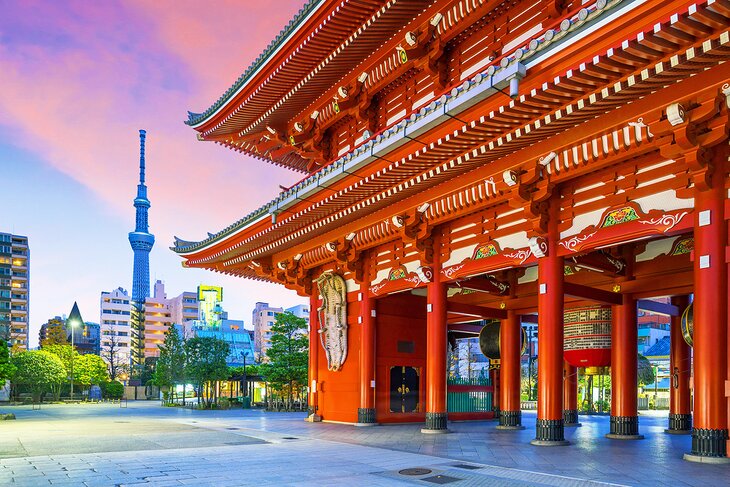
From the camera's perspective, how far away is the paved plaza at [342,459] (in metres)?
11.5

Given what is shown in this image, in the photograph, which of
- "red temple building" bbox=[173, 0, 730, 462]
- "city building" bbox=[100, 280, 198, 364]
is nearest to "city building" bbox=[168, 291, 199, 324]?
"city building" bbox=[100, 280, 198, 364]

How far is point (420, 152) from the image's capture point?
16500 mm

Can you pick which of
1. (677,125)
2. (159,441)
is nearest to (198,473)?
(159,441)

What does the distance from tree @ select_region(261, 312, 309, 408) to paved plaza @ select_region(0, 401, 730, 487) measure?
20.3 m

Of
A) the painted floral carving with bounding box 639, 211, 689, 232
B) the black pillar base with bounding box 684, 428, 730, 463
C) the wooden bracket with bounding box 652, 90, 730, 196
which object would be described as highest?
the wooden bracket with bounding box 652, 90, 730, 196

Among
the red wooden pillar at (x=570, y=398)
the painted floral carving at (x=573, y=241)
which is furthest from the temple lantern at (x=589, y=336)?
the painted floral carving at (x=573, y=241)

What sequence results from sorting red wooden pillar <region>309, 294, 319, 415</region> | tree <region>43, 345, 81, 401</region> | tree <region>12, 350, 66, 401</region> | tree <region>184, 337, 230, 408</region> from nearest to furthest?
red wooden pillar <region>309, 294, 319, 415</region>, tree <region>184, 337, 230, 408</region>, tree <region>12, 350, 66, 401</region>, tree <region>43, 345, 81, 401</region>

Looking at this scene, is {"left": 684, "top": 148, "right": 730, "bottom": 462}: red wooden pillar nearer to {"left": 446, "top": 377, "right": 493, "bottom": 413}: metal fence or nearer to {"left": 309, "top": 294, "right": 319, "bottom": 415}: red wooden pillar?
{"left": 446, "top": 377, "right": 493, "bottom": 413}: metal fence

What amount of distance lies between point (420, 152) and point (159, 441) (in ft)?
37.8

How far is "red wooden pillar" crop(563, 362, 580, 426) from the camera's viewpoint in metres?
25.6

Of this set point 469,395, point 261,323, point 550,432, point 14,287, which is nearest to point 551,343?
point 550,432

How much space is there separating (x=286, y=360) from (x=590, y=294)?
27073mm

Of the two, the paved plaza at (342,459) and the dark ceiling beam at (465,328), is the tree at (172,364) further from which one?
the paved plaza at (342,459)

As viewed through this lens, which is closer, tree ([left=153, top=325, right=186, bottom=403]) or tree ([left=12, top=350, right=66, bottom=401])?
tree ([left=153, top=325, right=186, bottom=403])
